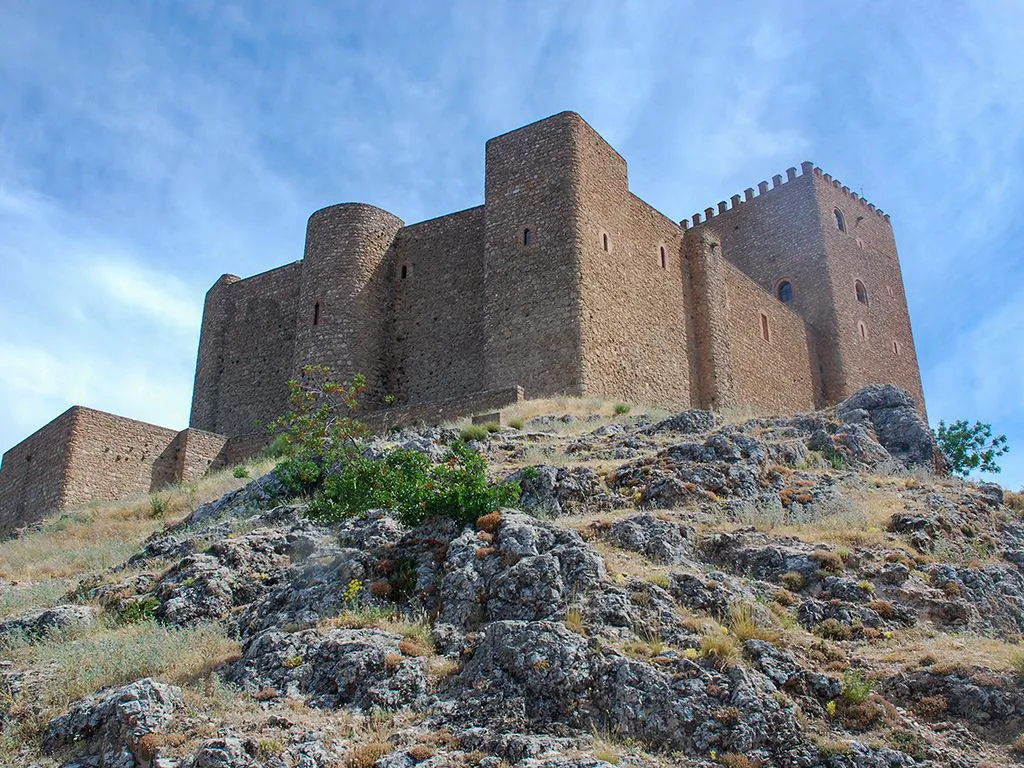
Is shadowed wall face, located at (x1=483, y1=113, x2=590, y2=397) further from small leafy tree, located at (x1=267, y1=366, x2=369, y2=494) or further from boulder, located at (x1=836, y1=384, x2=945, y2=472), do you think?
boulder, located at (x1=836, y1=384, x2=945, y2=472)

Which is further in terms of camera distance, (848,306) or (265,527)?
(848,306)

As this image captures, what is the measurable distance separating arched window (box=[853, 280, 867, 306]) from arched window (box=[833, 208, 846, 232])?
6.21 ft

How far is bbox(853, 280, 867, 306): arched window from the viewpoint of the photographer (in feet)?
105

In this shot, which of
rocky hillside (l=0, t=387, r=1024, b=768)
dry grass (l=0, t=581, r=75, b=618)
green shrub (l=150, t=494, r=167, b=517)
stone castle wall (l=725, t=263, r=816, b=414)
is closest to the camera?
rocky hillside (l=0, t=387, r=1024, b=768)

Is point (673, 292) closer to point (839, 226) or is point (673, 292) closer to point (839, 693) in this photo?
point (839, 226)

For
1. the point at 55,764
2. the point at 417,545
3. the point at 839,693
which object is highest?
the point at 417,545

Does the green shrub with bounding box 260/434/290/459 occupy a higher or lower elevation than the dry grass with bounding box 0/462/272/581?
higher

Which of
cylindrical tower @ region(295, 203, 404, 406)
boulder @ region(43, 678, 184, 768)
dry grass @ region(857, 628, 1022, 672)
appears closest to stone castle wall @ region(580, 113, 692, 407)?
cylindrical tower @ region(295, 203, 404, 406)

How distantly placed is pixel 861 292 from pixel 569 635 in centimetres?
2776

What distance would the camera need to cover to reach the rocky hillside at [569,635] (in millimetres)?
6484

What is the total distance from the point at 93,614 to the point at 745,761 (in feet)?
20.7

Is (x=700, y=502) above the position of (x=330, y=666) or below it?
above

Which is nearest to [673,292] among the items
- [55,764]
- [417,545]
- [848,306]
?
[848,306]

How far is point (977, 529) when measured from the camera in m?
10.8
